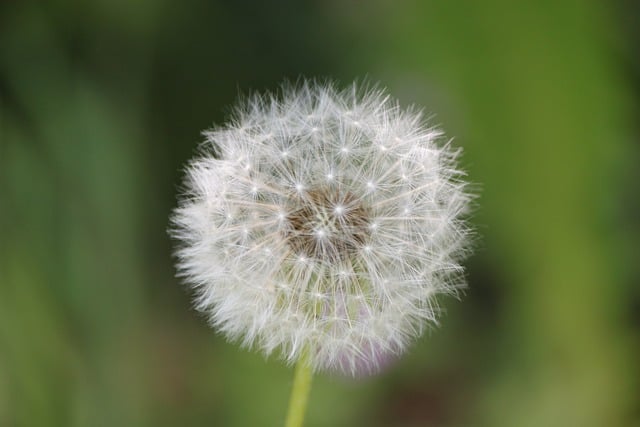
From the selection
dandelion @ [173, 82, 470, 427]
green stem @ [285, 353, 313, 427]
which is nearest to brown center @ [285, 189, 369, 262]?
dandelion @ [173, 82, 470, 427]

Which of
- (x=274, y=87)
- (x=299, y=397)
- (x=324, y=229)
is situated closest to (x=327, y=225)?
(x=324, y=229)

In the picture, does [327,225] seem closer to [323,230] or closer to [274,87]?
[323,230]

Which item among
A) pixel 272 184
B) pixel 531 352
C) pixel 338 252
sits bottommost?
pixel 338 252

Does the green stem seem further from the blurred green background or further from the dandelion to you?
the blurred green background

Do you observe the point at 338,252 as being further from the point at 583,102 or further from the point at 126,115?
the point at 126,115

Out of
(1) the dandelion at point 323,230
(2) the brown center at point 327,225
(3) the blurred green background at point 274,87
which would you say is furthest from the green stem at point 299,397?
(3) the blurred green background at point 274,87

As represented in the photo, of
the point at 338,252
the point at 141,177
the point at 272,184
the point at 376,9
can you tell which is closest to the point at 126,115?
the point at 141,177

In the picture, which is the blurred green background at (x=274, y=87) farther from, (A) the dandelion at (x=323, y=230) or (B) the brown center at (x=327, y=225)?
(B) the brown center at (x=327, y=225)
